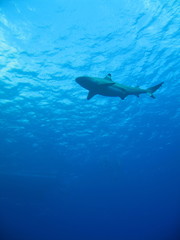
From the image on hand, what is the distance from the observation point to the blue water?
41.4 feet

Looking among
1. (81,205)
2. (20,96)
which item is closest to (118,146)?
(20,96)

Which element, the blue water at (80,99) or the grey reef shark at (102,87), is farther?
the blue water at (80,99)

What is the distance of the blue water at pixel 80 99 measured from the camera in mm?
12625

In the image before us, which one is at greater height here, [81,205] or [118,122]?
[81,205]

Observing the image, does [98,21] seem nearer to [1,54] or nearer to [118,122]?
[1,54]

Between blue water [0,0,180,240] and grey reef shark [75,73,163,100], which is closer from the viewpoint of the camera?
grey reef shark [75,73,163,100]

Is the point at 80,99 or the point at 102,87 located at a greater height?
the point at 80,99

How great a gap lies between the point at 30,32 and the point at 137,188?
191 ft

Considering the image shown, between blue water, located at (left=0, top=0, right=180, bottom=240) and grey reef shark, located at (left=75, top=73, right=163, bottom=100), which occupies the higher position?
blue water, located at (left=0, top=0, right=180, bottom=240)

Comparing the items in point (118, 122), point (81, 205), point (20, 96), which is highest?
point (81, 205)

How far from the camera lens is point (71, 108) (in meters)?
20.8

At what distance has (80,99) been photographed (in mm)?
19500

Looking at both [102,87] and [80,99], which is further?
[80,99]

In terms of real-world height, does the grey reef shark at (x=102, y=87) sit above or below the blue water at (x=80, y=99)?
below
